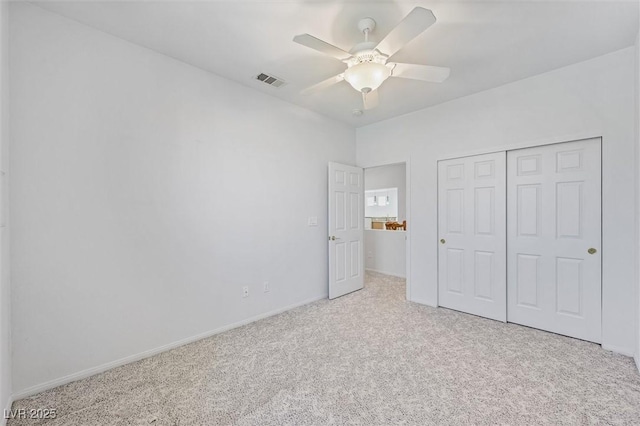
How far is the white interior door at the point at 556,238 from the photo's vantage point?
2.61 m

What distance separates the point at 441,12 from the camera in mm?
1963

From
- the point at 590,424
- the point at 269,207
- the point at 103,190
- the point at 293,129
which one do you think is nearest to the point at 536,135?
the point at 590,424

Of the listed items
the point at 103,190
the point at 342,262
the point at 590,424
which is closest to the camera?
the point at 590,424

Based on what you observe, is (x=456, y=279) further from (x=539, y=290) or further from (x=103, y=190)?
(x=103, y=190)

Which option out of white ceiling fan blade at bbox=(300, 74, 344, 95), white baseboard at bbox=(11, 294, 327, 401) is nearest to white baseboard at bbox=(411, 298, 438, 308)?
white baseboard at bbox=(11, 294, 327, 401)

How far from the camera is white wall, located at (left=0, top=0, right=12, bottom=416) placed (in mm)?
1644

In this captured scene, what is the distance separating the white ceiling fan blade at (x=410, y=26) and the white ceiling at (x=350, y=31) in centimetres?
33

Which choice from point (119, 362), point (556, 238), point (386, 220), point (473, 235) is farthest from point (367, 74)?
point (386, 220)

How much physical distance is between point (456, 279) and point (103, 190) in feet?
12.5

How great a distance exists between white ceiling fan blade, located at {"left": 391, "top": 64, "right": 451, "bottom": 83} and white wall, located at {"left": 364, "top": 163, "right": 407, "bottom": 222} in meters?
4.08

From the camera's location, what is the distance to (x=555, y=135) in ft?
9.11

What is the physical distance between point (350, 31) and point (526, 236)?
108 inches

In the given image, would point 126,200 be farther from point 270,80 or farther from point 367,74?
point 367,74

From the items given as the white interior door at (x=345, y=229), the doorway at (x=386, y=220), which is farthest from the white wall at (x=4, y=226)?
the doorway at (x=386, y=220)
